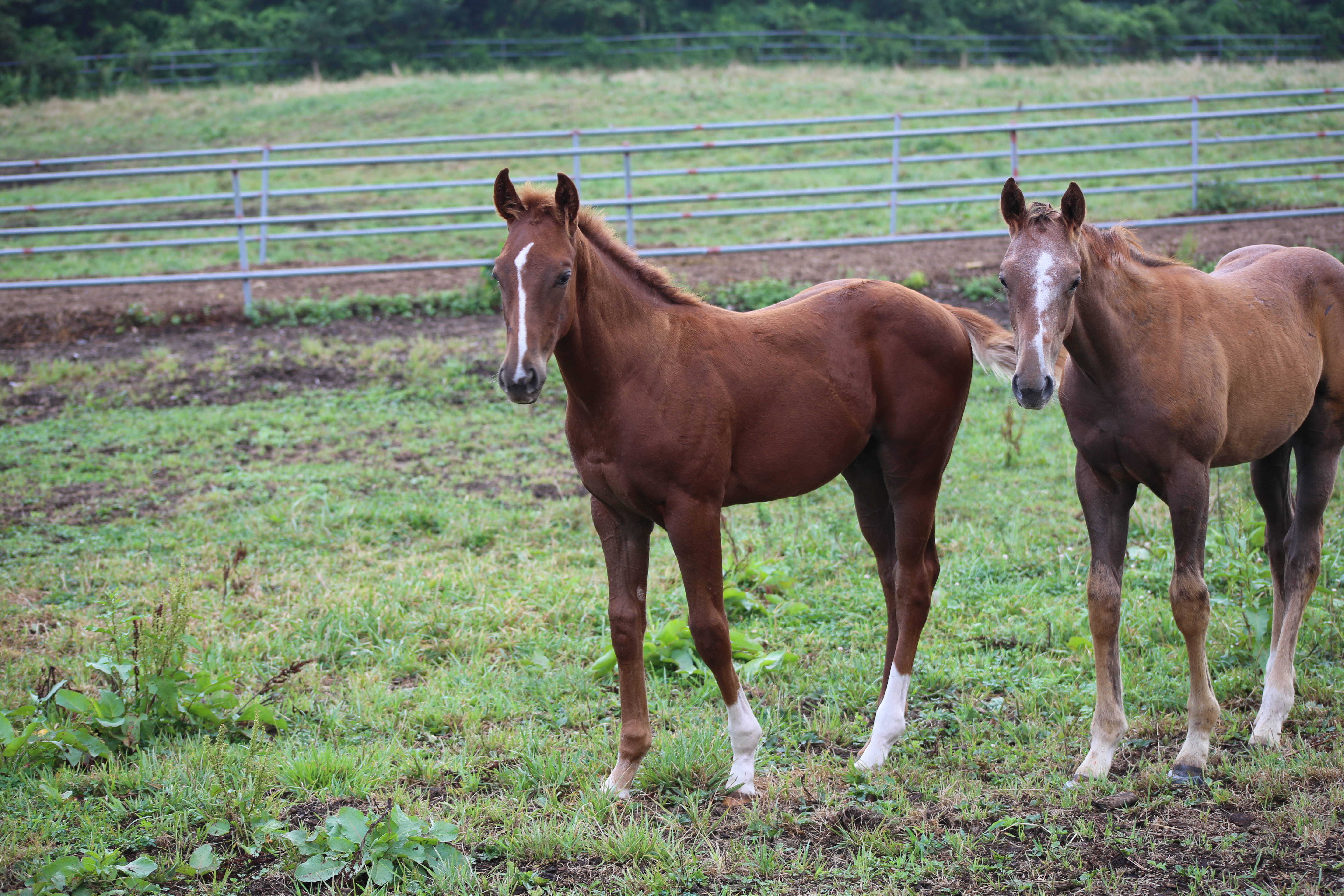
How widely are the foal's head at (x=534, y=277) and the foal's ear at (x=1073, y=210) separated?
1.54m

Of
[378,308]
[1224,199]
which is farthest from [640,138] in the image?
[1224,199]

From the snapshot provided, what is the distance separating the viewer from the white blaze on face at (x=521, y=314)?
9.39 ft

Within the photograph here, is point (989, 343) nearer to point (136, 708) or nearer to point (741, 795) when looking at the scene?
point (741, 795)

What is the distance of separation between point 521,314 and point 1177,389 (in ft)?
7.09

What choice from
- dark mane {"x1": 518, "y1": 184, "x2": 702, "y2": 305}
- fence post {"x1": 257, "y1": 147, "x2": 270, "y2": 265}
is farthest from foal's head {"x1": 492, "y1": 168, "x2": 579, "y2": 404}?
fence post {"x1": 257, "y1": 147, "x2": 270, "y2": 265}

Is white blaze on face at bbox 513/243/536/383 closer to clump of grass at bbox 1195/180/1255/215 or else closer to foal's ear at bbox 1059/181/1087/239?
foal's ear at bbox 1059/181/1087/239

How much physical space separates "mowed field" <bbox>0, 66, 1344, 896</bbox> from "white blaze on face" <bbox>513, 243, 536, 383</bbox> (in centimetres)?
147

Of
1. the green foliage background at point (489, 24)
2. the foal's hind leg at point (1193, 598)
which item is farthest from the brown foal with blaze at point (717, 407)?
the green foliage background at point (489, 24)

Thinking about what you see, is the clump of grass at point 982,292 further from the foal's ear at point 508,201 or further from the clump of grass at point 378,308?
the foal's ear at point 508,201

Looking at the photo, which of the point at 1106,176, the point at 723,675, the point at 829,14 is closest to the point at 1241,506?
the point at 723,675

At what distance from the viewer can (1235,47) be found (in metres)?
31.1

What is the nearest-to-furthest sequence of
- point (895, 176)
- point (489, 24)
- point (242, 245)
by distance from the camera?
point (242, 245), point (895, 176), point (489, 24)

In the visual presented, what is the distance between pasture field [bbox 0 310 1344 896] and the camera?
296 centimetres

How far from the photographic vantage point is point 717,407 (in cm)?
333
